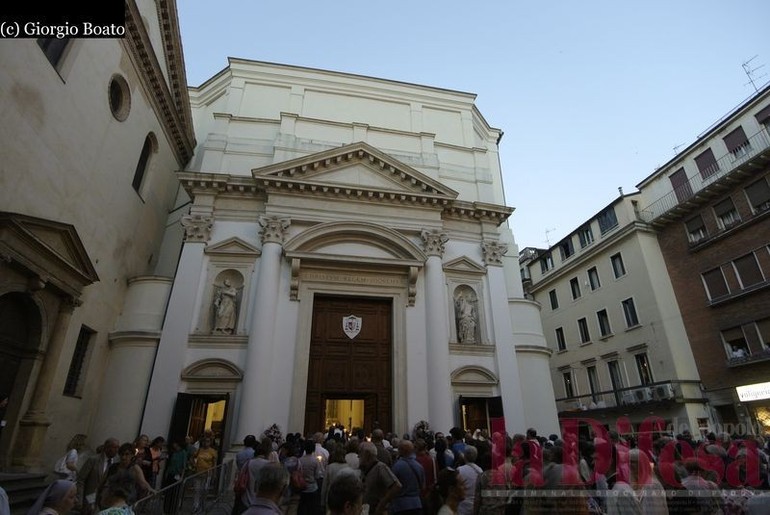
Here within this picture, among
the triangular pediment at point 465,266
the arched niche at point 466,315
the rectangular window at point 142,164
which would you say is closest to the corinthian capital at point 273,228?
the rectangular window at point 142,164

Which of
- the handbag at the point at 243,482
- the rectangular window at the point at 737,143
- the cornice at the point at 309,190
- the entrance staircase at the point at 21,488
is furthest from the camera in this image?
the rectangular window at the point at 737,143

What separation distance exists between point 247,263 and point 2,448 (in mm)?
7318

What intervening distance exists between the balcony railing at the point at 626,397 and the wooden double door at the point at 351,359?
13874mm

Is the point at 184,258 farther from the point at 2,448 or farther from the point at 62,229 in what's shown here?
the point at 2,448

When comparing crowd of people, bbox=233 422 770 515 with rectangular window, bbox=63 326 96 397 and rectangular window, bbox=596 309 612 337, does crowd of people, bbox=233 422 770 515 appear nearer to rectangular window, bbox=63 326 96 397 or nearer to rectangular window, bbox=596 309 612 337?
rectangular window, bbox=63 326 96 397

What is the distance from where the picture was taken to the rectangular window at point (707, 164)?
64.8ft

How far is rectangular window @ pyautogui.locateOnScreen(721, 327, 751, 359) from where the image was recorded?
17.5 m

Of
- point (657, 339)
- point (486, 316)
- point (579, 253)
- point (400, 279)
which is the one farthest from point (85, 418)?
point (579, 253)

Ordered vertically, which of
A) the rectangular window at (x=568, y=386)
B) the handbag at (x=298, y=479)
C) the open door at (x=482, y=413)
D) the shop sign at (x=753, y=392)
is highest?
the rectangular window at (x=568, y=386)

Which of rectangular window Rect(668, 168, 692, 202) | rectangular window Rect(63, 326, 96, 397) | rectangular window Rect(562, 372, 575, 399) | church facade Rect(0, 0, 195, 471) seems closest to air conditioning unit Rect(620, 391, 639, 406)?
rectangular window Rect(562, 372, 575, 399)

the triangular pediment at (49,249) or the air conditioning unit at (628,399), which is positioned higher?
the triangular pediment at (49,249)

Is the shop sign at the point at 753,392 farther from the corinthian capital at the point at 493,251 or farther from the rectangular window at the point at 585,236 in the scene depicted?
the corinthian capital at the point at 493,251

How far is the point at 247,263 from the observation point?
45.6 ft

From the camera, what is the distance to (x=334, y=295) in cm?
1423
